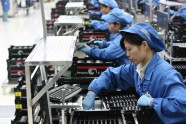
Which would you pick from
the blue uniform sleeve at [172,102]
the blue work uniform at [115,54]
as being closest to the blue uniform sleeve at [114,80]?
the blue uniform sleeve at [172,102]

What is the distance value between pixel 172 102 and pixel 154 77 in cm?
25

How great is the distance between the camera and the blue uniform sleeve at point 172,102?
75.8 inches

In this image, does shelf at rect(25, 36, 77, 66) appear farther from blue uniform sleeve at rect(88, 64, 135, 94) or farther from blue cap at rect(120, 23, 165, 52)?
blue uniform sleeve at rect(88, 64, 135, 94)

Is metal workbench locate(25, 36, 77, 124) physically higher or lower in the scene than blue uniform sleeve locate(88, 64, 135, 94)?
higher

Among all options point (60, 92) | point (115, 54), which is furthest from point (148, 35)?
point (115, 54)

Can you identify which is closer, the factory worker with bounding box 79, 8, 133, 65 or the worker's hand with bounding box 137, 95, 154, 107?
the worker's hand with bounding box 137, 95, 154, 107

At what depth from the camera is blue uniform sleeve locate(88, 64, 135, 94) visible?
264cm

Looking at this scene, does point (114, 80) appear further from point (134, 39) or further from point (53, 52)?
point (53, 52)

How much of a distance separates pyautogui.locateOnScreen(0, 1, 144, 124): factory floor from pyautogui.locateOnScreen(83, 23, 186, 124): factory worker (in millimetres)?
2400

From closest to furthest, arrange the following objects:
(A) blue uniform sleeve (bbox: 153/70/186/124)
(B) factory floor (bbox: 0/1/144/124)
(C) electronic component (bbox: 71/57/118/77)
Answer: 1. (A) blue uniform sleeve (bbox: 153/70/186/124)
2. (C) electronic component (bbox: 71/57/118/77)
3. (B) factory floor (bbox: 0/1/144/124)

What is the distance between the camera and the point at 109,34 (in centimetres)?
503

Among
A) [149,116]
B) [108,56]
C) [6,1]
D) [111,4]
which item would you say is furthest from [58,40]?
[6,1]

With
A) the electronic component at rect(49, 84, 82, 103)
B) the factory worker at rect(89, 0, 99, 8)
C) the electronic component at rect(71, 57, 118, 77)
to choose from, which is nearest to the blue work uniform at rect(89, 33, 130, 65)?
the electronic component at rect(71, 57, 118, 77)

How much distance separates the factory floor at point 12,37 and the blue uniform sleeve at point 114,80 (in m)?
1.84
